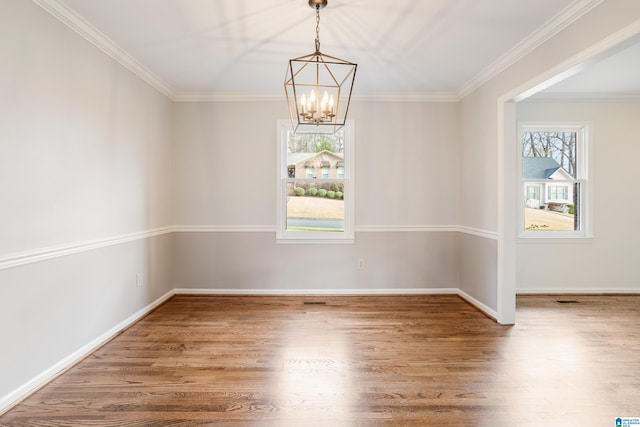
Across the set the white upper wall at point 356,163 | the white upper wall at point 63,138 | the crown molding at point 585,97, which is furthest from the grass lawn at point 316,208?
the crown molding at point 585,97

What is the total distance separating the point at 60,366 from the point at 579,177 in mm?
5796

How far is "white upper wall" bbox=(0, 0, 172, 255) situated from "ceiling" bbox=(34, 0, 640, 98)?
10.0 inches

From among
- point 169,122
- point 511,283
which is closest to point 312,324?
point 511,283

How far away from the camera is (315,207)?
4289mm

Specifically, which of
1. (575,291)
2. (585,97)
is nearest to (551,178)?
(585,97)

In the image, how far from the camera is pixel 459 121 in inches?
166

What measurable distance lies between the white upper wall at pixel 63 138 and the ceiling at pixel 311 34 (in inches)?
10.0

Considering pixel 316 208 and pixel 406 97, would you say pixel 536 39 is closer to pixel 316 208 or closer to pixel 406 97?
pixel 406 97

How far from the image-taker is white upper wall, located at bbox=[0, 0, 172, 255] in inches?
76.9

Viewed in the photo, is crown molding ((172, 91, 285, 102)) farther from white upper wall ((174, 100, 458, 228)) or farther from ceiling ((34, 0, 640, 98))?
ceiling ((34, 0, 640, 98))

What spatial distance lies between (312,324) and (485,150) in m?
2.62

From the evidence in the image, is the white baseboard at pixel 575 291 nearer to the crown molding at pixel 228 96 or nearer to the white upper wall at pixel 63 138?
the crown molding at pixel 228 96

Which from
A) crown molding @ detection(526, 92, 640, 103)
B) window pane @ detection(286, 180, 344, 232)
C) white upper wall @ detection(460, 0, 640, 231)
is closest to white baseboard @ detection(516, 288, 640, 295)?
white upper wall @ detection(460, 0, 640, 231)

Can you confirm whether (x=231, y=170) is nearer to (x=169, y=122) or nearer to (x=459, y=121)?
(x=169, y=122)
